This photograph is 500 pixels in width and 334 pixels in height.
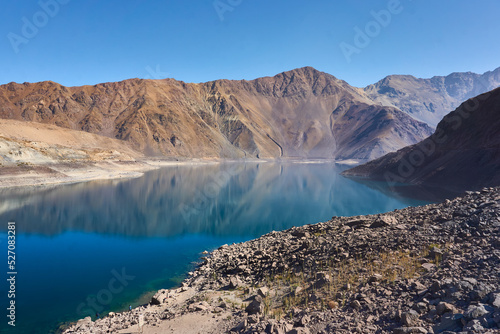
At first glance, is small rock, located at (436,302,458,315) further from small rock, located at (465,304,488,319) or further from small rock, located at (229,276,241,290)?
small rock, located at (229,276,241,290)

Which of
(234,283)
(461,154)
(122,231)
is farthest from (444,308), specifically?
(461,154)

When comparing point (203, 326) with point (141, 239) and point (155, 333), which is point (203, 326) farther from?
point (141, 239)

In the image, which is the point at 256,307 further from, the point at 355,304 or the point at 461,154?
the point at 461,154

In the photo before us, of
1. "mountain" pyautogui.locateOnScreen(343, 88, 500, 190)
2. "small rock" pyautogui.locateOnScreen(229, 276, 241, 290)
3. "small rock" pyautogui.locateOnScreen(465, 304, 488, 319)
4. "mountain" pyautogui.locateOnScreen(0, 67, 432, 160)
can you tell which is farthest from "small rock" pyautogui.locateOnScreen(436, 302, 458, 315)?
"mountain" pyautogui.locateOnScreen(0, 67, 432, 160)

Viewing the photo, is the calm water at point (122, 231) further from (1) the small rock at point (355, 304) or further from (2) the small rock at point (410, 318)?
(2) the small rock at point (410, 318)

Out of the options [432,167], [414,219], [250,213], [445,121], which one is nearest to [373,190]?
[432,167]

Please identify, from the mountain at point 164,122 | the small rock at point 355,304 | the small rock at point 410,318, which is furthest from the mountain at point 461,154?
the mountain at point 164,122
